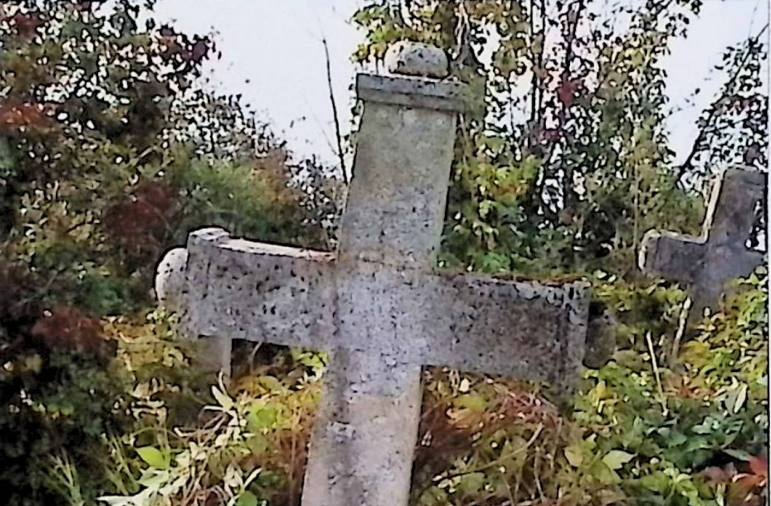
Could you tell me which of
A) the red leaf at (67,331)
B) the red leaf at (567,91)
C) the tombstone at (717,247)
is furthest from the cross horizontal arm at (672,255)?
the red leaf at (67,331)

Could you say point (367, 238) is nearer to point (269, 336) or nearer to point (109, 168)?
point (269, 336)

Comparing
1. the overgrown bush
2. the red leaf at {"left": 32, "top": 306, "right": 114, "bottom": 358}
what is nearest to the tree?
the overgrown bush

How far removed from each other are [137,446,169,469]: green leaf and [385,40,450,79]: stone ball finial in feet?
1.48

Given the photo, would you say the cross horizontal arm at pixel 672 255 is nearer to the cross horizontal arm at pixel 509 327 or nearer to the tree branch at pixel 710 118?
the tree branch at pixel 710 118

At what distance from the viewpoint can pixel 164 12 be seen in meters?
1.24

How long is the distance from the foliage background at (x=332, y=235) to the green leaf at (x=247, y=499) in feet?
0.10

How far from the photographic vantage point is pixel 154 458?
110 centimetres

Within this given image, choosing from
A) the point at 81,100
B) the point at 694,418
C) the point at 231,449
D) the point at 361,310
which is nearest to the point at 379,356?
the point at 361,310

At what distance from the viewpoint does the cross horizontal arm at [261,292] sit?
993 millimetres

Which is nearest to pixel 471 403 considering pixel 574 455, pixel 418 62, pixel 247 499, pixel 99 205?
pixel 574 455

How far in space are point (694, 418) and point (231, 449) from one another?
479 millimetres

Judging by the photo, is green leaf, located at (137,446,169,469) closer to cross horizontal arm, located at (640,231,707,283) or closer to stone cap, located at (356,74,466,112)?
stone cap, located at (356,74,466,112)

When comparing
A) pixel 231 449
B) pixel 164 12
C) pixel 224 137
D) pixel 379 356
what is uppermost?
pixel 164 12

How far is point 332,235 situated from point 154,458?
308 mm
